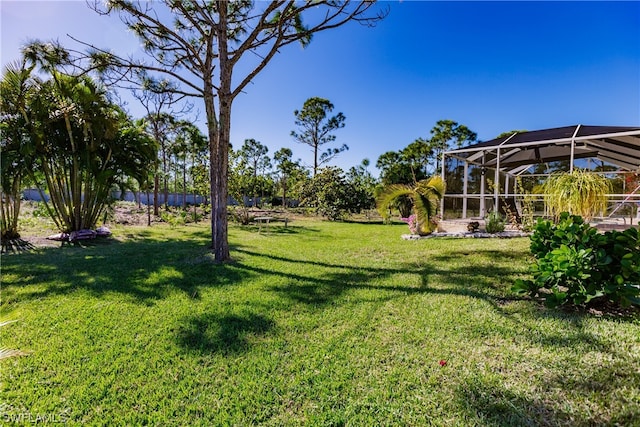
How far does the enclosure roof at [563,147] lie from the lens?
7.65 meters

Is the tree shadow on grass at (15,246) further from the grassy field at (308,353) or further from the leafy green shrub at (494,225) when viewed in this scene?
the leafy green shrub at (494,225)

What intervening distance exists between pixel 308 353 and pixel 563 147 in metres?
11.7

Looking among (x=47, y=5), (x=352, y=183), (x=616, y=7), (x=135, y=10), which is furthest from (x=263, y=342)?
(x=352, y=183)

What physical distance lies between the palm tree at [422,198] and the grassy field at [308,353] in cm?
389

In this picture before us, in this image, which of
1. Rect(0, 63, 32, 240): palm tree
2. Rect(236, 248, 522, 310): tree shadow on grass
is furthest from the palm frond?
Rect(0, 63, 32, 240): palm tree

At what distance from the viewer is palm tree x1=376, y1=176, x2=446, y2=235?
8.38 m

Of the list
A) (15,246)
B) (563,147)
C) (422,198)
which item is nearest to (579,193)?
(422,198)

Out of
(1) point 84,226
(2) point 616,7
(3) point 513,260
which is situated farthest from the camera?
(1) point 84,226

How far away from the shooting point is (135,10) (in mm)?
5410

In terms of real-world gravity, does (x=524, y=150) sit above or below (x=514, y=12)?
below

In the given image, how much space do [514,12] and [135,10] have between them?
911cm

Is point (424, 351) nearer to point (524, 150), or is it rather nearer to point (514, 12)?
point (514, 12)

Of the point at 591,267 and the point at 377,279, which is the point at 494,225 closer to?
the point at 377,279

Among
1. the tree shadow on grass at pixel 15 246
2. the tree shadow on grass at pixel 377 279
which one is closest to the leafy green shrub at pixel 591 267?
the tree shadow on grass at pixel 377 279
